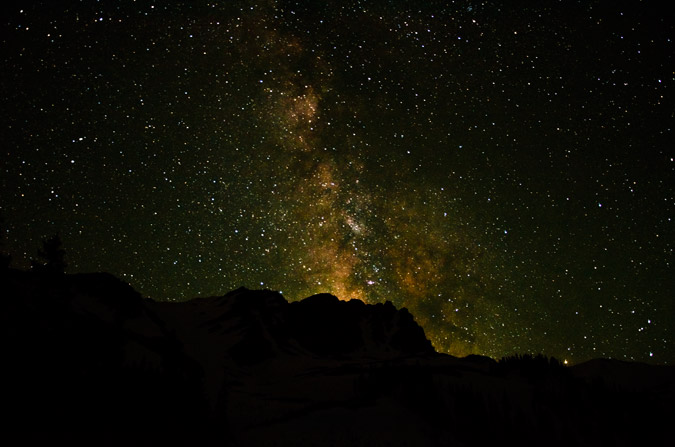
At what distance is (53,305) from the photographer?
122 ft

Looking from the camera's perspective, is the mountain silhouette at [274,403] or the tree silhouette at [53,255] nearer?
the mountain silhouette at [274,403]

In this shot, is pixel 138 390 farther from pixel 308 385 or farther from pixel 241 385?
pixel 241 385

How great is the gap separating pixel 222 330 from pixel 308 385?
43985 mm

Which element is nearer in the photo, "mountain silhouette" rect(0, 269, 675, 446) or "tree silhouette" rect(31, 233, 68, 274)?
"mountain silhouette" rect(0, 269, 675, 446)

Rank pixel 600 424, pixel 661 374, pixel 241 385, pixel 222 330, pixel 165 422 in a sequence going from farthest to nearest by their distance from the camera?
pixel 222 330 < pixel 661 374 < pixel 241 385 < pixel 600 424 < pixel 165 422

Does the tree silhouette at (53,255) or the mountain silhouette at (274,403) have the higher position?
the mountain silhouette at (274,403)

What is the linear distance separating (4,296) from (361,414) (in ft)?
114

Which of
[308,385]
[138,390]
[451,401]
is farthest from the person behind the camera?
[308,385]

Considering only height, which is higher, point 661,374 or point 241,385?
point 661,374

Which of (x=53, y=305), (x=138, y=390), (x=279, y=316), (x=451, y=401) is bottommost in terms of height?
(x=279, y=316)

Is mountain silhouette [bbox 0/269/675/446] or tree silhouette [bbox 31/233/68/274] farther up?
mountain silhouette [bbox 0/269/675/446]

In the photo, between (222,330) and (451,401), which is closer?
(451,401)

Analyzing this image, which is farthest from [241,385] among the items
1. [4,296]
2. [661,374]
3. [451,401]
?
[661,374]

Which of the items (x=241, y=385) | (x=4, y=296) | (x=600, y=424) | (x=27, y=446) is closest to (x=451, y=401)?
(x=600, y=424)
